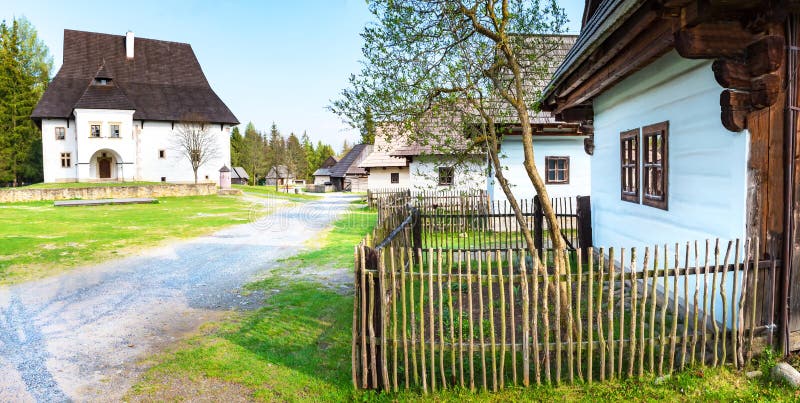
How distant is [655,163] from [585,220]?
3.09m

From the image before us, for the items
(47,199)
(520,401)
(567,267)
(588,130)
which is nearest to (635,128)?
(588,130)

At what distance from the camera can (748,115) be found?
438cm

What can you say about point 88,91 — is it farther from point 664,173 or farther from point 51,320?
point 664,173

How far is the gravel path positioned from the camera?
4.70 meters

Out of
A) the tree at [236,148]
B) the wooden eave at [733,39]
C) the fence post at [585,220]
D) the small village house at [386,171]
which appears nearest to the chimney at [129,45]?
the small village house at [386,171]

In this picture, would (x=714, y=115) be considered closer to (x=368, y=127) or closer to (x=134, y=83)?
(x=368, y=127)

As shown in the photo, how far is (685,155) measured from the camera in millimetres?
5590

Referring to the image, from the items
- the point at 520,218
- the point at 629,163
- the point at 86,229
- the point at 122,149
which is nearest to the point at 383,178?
the point at 86,229

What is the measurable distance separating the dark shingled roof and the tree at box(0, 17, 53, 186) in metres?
5.90

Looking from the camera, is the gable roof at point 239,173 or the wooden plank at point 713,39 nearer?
the wooden plank at point 713,39

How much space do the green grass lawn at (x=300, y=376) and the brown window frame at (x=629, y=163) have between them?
10.9 feet

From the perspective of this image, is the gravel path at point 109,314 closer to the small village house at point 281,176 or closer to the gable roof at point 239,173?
the small village house at point 281,176

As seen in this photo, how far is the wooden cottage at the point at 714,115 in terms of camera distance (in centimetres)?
421

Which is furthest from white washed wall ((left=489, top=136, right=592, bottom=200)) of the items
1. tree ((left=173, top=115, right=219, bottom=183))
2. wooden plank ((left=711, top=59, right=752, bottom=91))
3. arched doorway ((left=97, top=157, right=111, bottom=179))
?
arched doorway ((left=97, top=157, right=111, bottom=179))
